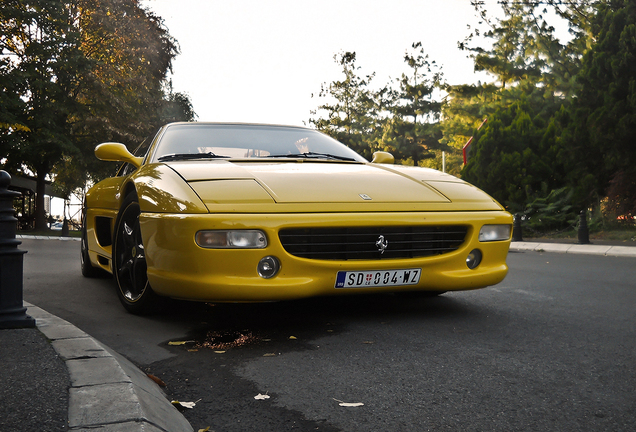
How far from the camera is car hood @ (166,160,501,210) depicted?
3984 millimetres

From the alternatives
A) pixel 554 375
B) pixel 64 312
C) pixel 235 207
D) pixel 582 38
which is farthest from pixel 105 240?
pixel 582 38

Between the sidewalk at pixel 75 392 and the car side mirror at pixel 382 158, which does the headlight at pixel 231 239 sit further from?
the car side mirror at pixel 382 158

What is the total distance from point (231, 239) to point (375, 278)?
37.6 inches

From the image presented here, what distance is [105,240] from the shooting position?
18.9ft

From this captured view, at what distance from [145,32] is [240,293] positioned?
88.6ft

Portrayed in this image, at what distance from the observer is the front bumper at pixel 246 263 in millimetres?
3744

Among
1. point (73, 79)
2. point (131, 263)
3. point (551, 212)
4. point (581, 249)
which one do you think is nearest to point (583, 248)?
point (581, 249)

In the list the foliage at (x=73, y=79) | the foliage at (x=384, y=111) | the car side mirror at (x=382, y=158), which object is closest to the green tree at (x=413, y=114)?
the foliage at (x=384, y=111)

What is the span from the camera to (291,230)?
12.7 ft

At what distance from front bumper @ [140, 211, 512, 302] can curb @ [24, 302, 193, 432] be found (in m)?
0.76

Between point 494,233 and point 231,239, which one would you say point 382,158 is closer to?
point 494,233

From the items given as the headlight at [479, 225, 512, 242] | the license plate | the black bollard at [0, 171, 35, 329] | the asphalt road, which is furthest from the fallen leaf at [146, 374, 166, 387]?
the headlight at [479, 225, 512, 242]

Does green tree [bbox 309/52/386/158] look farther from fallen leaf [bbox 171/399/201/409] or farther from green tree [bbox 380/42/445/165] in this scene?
fallen leaf [bbox 171/399/201/409]

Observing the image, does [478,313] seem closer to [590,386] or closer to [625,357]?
[625,357]
